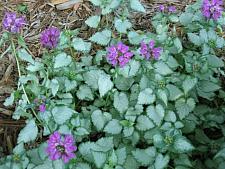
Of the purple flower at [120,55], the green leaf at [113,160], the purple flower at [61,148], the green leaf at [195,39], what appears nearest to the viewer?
the purple flower at [61,148]

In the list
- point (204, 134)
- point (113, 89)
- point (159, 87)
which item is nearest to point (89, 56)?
point (113, 89)

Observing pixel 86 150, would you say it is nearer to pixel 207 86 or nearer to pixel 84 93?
pixel 84 93

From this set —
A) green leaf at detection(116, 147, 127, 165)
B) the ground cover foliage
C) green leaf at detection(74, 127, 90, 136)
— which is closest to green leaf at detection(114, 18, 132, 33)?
the ground cover foliage

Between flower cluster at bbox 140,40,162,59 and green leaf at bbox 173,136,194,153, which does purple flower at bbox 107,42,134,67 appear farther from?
green leaf at bbox 173,136,194,153

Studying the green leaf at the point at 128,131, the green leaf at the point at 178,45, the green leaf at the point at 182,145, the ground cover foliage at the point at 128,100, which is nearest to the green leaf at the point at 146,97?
the ground cover foliage at the point at 128,100

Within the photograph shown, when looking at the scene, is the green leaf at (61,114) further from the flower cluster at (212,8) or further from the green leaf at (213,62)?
the flower cluster at (212,8)

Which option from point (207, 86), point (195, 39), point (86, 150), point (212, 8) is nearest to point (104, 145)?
point (86, 150)

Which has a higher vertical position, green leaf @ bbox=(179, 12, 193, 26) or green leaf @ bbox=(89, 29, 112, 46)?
green leaf @ bbox=(179, 12, 193, 26)
